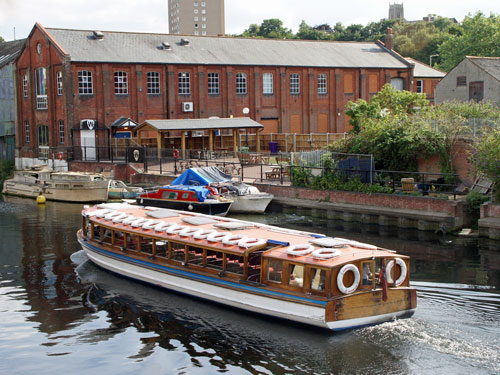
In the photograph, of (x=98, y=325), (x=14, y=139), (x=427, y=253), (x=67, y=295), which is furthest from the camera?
(x=14, y=139)

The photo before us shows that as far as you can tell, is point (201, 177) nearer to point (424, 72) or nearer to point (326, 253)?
point (326, 253)

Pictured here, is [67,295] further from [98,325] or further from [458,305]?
[458,305]

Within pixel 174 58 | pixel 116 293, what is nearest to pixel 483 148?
pixel 116 293

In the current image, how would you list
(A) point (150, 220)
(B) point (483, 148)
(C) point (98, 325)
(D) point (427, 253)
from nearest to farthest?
(C) point (98, 325)
(A) point (150, 220)
(D) point (427, 253)
(B) point (483, 148)

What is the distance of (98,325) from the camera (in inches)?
733

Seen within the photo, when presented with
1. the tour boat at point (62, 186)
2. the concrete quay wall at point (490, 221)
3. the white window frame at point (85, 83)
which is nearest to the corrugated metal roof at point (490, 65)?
the concrete quay wall at point (490, 221)

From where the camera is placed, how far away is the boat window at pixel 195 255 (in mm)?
20797

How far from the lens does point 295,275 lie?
702 inches

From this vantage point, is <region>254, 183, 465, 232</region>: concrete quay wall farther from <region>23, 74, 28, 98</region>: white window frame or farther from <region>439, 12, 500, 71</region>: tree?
<region>439, 12, 500, 71</region>: tree

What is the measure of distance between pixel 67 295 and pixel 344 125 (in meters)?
45.1

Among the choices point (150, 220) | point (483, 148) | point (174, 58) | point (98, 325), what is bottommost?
point (98, 325)

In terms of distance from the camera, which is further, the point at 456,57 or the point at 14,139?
the point at 456,57

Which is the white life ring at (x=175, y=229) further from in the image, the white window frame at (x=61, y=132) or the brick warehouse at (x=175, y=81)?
the white window frame at (x=61, y=132)

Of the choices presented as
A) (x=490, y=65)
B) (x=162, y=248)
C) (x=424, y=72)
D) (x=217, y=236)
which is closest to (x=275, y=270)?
(x=217, y=236)
